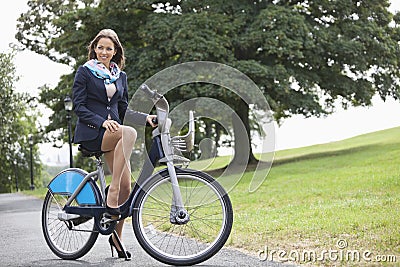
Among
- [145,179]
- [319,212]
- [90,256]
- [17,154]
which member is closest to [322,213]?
[319,212]

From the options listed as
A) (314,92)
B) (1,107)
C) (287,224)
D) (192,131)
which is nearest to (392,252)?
(192,131)

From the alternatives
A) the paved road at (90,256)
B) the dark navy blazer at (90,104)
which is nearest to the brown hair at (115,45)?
the dark navy blazer at (90,104)

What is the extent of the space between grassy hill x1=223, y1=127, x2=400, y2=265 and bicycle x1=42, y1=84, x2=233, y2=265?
921 mm

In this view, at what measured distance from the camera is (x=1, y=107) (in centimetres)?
3722

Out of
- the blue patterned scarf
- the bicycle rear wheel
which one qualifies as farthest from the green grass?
the bicycle rear wheel

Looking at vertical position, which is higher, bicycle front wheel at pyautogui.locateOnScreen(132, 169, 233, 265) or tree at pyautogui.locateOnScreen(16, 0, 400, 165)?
tree at pyautogui.locateOnScreen(16, 0, 400, 165)

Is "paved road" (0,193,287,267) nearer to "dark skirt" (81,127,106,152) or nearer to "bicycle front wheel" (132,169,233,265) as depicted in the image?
"bicycle front wheel" (132,169,233,265)

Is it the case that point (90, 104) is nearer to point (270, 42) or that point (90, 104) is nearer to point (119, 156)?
point (119, 156)

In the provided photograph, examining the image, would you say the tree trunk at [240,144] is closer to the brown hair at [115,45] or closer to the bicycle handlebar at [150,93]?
the bicycle handlebar at [150,93]

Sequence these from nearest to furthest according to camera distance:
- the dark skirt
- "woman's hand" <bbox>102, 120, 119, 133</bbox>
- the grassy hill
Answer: "woman's hand" <bbox>102, 120, 119, 133</bbox>, the dark skirt, the grassy hill

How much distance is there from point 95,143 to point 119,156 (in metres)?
0.24

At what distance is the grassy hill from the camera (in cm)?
657

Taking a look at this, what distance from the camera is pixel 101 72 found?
552 centimetres

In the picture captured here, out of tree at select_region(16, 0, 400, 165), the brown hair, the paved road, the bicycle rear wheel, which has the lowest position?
the paved road
